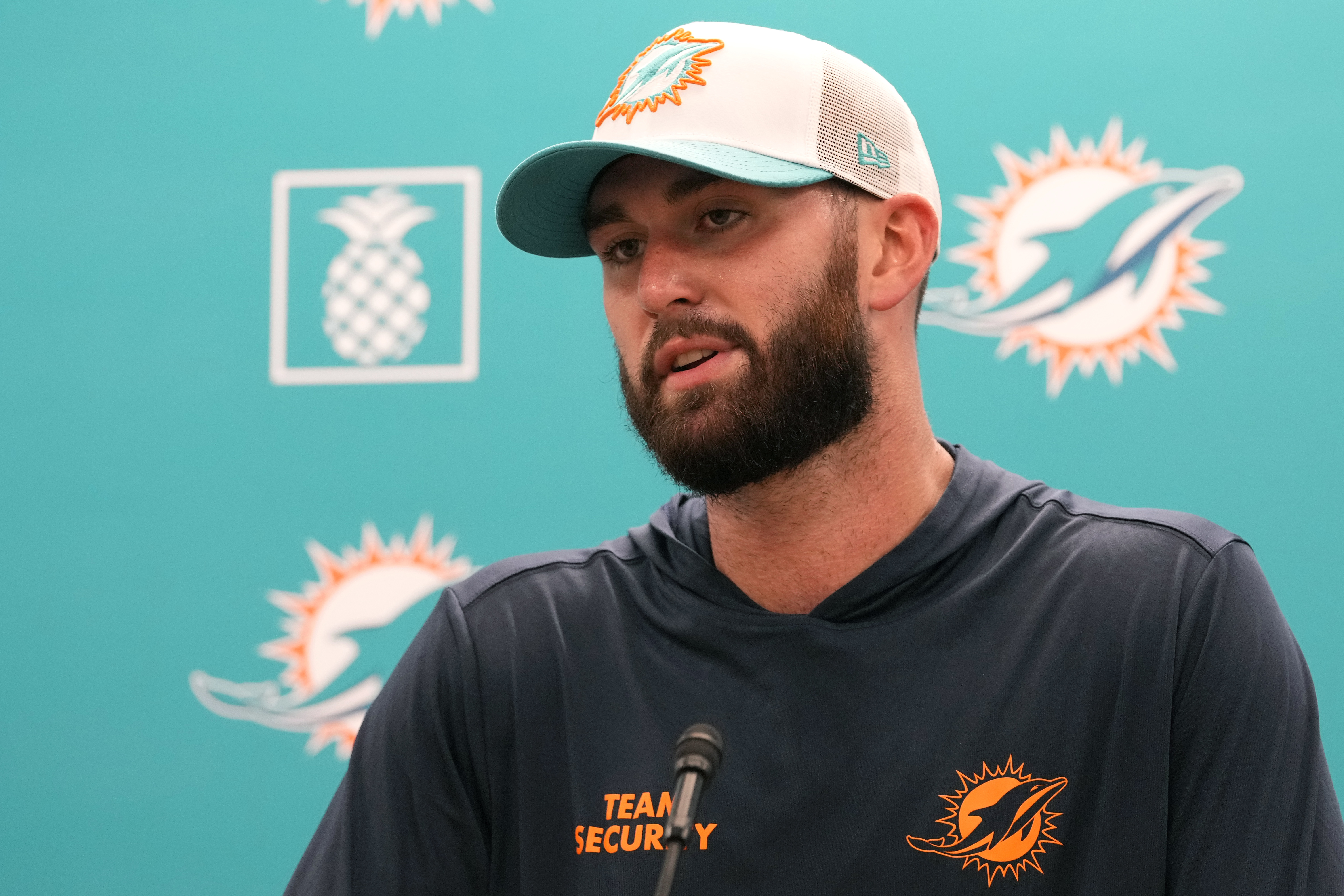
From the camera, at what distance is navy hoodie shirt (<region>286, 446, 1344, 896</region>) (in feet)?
2.45

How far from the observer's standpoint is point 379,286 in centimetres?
157

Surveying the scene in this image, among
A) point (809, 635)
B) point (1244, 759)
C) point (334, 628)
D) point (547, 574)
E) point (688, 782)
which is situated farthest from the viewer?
point (334, 628)

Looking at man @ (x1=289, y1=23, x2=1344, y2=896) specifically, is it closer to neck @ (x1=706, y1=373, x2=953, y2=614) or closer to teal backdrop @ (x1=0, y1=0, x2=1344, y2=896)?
neck @ (x1=706, y1=373, x2=953, y2=614)

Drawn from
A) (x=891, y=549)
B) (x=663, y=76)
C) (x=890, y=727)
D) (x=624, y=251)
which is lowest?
(x=890, y=727)

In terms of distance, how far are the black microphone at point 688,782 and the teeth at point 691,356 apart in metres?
0.30

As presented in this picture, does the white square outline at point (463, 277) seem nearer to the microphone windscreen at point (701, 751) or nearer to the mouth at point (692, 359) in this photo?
the mouth at point (692, 359)

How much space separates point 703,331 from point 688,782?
356 millimetres

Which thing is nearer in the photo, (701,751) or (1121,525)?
(701,751)

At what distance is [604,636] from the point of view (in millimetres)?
899

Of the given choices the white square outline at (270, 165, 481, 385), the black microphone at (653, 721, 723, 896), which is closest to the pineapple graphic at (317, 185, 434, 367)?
the white square outline at (270, 165, 481, 385)

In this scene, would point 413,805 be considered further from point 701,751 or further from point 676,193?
point 676,193

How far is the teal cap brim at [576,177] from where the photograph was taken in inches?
31.9

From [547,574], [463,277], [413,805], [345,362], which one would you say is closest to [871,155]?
[547,574]

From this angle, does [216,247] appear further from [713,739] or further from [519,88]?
[713,739]
